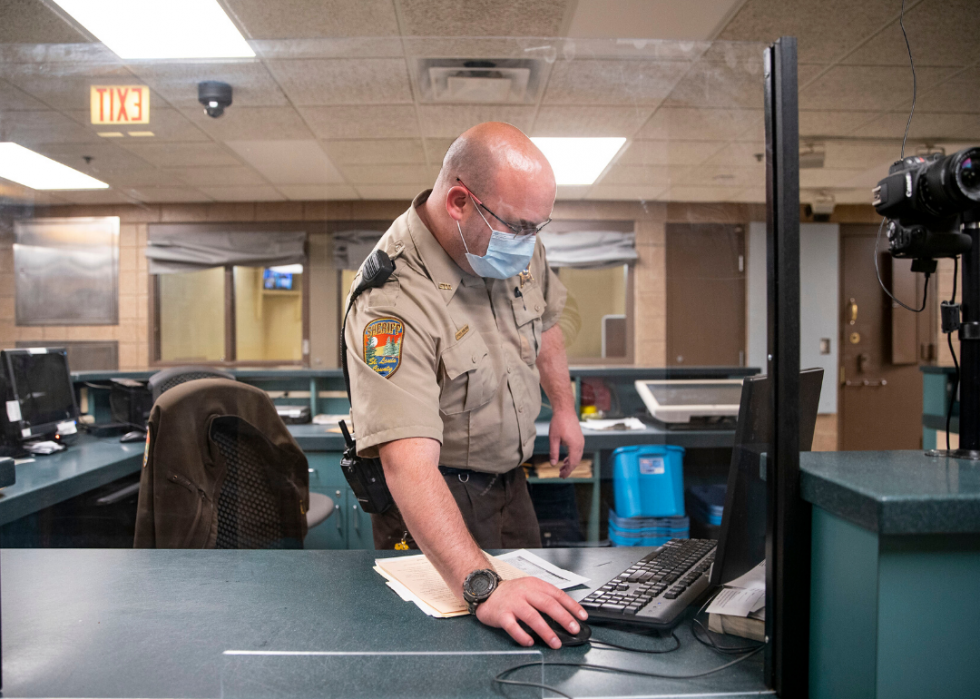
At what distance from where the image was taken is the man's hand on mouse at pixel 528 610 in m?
0.79

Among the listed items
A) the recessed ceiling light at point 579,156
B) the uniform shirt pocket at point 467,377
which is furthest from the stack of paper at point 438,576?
the recessed ceiling light at point 579,156

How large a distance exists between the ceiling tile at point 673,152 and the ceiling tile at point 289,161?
140 cm

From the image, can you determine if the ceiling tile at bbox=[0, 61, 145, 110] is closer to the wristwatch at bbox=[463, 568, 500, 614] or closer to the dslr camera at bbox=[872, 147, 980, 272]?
the wristwatch at bbox=[463, 568, 500, 614]

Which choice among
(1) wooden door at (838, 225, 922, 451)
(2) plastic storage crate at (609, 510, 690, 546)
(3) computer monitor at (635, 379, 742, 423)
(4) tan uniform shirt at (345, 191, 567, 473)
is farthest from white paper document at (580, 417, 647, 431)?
(1) wooden door at (838, 225, 922, 451)

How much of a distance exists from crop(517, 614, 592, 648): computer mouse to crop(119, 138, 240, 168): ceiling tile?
2.10 meters

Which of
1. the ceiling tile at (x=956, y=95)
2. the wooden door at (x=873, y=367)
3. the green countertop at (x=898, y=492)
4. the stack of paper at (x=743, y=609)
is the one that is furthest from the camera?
the wooden door at (x=873, y=367)

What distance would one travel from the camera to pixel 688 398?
2971 millimetres

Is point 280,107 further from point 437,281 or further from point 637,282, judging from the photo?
point 637,282

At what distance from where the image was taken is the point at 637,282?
3496 mm

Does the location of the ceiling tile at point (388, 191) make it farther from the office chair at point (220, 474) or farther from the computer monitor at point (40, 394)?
the computer monitor at point (40, 394)

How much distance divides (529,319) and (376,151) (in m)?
1.35

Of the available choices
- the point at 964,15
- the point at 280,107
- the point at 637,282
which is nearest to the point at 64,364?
the point at 280,107

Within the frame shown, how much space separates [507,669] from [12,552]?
100 centimetres

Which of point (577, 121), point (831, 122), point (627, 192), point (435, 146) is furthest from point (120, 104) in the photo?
point (831, 122)
